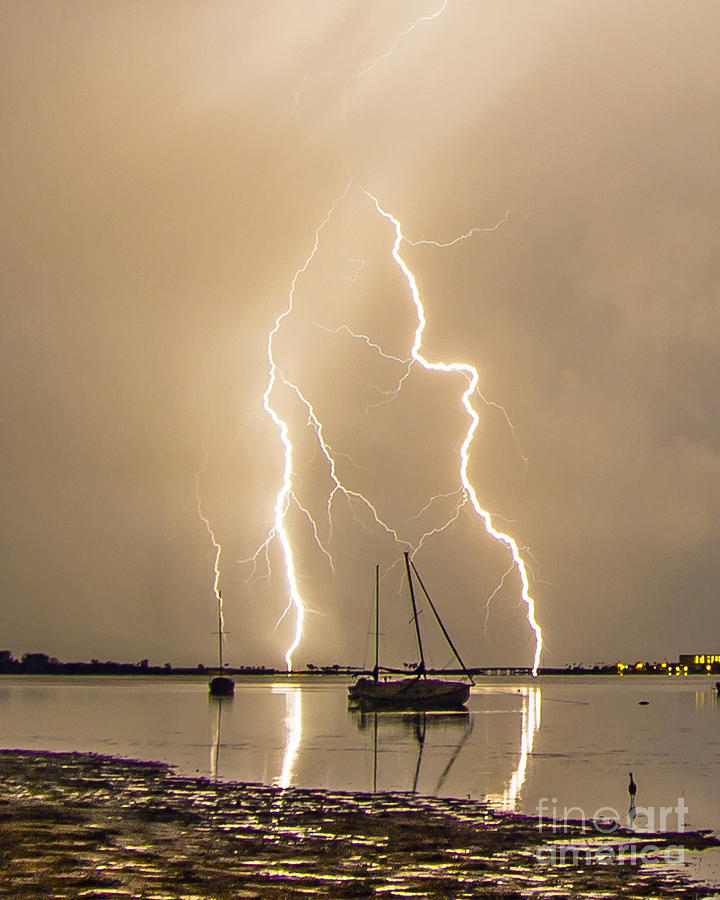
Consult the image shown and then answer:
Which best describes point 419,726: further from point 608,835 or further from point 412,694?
point 608,835

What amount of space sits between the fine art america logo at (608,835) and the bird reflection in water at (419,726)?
20.4 ft

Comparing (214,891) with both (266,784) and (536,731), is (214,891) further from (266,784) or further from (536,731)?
(536,731)

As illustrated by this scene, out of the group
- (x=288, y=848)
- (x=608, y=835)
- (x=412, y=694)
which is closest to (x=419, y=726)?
(x=412, y=694)

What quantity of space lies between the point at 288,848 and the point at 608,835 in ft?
23.4

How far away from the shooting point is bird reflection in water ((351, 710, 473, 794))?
39188 millimetres

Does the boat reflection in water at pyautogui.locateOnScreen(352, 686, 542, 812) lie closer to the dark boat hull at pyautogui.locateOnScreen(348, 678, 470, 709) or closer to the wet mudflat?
the dark boat hull at pyautogui.locateOnScreen(348, 678, 470, 709)

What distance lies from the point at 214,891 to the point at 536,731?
5593 centimetres

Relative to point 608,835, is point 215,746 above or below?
below

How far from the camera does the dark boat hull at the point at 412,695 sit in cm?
8581

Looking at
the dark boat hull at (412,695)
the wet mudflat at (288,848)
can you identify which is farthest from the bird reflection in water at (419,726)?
the wet mudflat at (288,848)

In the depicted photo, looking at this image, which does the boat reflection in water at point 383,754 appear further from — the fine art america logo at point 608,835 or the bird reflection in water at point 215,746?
the fine art america logo at point 608,835

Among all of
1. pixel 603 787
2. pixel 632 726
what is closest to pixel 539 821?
pixel 603 787

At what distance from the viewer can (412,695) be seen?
8644 centimetres

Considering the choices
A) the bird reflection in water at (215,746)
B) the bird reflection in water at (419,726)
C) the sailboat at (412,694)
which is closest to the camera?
the bird reflection in water at (215,746)
